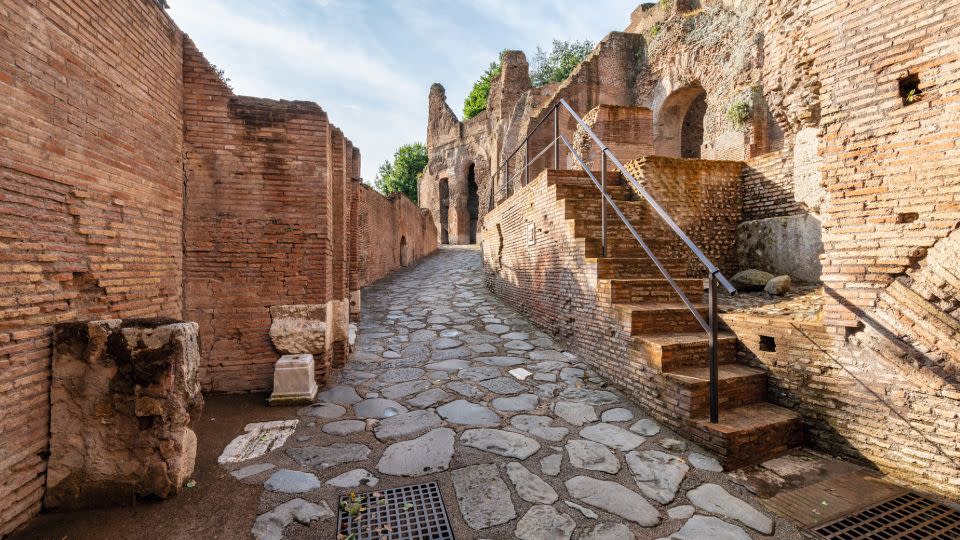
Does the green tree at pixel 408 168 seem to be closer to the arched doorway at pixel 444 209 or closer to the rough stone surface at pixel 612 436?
the arched doorway at pixel 444 209

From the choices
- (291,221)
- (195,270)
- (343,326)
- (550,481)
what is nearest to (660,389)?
(550,481)

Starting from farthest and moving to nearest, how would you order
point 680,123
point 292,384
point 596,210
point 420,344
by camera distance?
1. point 680,123
2. point 420,344
3. point 596,210
4. point 292,384

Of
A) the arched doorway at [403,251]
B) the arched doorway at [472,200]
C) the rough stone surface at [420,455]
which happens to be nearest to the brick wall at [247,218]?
the rough stone surface at [420,455]

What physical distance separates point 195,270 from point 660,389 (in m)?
4.52

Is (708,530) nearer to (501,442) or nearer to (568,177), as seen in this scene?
(501,442)

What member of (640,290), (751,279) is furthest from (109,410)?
(751,279)

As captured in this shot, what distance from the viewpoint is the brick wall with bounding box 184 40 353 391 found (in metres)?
3.96

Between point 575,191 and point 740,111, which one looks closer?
point 575,191

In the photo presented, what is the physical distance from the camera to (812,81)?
4.08m

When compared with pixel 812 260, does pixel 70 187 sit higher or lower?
higher

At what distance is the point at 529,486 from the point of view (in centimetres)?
254

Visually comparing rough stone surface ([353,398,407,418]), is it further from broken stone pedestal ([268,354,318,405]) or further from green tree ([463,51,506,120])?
green tree ([463,51,506,120])

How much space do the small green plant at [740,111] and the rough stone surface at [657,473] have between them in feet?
34.7

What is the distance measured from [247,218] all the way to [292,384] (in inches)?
68.1
